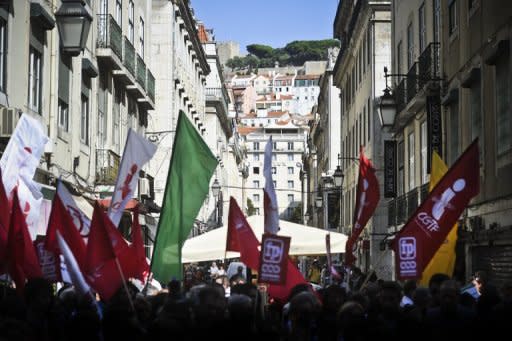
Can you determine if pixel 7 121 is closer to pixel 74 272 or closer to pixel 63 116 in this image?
pixel 63 116

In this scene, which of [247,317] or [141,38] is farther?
[141,38]

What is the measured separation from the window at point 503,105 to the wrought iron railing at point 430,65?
534 centimetres

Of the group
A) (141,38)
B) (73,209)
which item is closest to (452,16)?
(73,209)

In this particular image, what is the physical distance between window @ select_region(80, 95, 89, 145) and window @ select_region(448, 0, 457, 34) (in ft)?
29.7

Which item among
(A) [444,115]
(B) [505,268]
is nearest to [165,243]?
(B) [505,268]

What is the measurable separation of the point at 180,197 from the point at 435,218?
286cm

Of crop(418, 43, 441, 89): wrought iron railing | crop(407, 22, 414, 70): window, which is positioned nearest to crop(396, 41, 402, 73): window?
crop(407, 22, 414, 70): window

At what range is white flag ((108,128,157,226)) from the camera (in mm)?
11094

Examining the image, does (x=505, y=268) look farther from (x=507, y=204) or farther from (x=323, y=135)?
(x=323, y=135)

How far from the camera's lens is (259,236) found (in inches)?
774

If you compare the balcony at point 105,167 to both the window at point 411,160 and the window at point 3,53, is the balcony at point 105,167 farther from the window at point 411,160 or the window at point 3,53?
the window at point 3,53

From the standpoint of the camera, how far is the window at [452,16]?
20.7m

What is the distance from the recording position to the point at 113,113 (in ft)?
95.5

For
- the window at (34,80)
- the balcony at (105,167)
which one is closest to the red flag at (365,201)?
the window at (34,80)
